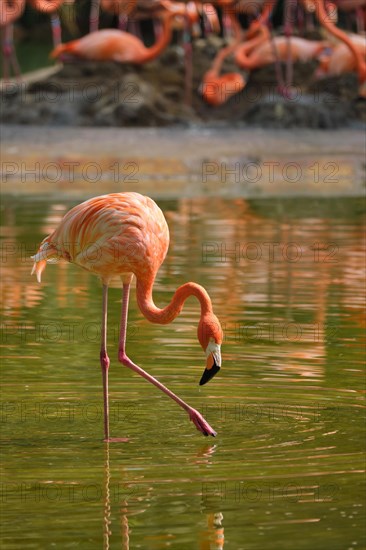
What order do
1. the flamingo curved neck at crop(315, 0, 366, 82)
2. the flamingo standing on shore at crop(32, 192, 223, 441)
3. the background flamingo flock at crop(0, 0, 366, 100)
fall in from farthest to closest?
the background flamingo flock at crop(0, 0, 366, 100), the flamingo curved neck at crop(315, 0, 366, 82), the flamingo standing on shore at crop(32, 192, 223, 441)

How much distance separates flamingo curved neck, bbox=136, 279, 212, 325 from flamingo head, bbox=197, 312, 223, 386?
102 millimetres

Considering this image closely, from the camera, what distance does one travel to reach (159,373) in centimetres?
665

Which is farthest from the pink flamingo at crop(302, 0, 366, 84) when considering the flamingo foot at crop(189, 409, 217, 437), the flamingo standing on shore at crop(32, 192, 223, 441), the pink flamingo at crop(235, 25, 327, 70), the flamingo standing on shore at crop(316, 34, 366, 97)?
the flamingo foot at crop(189, 409, 217, 437)

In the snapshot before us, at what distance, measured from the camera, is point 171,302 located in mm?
Answer: 5922

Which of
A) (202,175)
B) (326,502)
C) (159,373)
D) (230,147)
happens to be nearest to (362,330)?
(159,373)

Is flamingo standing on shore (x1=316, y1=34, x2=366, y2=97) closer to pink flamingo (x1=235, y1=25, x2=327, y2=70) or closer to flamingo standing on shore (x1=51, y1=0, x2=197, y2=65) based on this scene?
pink flamingo (x1=235, y1=25, x2=327, y2=70)

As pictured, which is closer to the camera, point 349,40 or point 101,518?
point 101,518

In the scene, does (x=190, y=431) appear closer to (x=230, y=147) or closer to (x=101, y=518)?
(x=101, y=518)

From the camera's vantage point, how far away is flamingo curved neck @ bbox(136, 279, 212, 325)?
5645 mm

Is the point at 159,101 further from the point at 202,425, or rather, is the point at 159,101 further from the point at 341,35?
the point at 202,425

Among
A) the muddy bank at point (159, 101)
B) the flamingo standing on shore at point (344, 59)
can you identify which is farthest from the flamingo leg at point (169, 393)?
the flamingo standing on shore at point (344, 59)

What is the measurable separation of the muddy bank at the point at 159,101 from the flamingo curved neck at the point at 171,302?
12842 millimetres

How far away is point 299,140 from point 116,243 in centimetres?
1193

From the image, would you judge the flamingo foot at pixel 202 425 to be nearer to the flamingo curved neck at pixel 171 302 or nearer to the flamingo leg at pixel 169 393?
the flamingo leg at pixel 169 393
